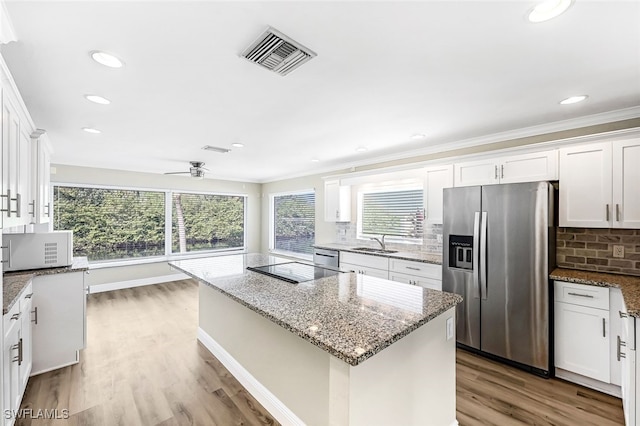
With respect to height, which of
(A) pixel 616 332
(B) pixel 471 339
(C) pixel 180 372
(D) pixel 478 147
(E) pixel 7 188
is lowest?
(C) pixel 180 372

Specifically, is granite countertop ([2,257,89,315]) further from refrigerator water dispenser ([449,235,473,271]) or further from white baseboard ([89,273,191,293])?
refrigerator water dispenser ([449,235,473,271])

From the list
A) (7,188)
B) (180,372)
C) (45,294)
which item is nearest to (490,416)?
(180,372)

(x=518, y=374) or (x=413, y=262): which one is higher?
(x=413, y=262)

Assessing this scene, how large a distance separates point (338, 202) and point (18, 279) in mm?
3934

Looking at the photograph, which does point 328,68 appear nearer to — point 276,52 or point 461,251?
point 276,52

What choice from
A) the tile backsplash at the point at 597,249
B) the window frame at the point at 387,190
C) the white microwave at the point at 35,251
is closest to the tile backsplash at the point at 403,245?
the window frame at the point at 387,190

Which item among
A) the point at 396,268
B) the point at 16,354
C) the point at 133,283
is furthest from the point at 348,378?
the point at 133,283

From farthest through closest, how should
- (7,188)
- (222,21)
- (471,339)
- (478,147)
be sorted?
(478,147) < (471,339) < (7,188) < (222,21)

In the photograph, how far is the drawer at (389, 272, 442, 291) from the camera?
3343 millimetres

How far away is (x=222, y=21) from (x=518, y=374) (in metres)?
3.54

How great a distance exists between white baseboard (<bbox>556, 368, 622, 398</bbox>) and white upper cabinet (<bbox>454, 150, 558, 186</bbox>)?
5.76 feet

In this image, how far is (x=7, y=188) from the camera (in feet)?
5.73

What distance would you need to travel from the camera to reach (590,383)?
A: 241 centimetres

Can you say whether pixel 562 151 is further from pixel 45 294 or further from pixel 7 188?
pixel 45 294
